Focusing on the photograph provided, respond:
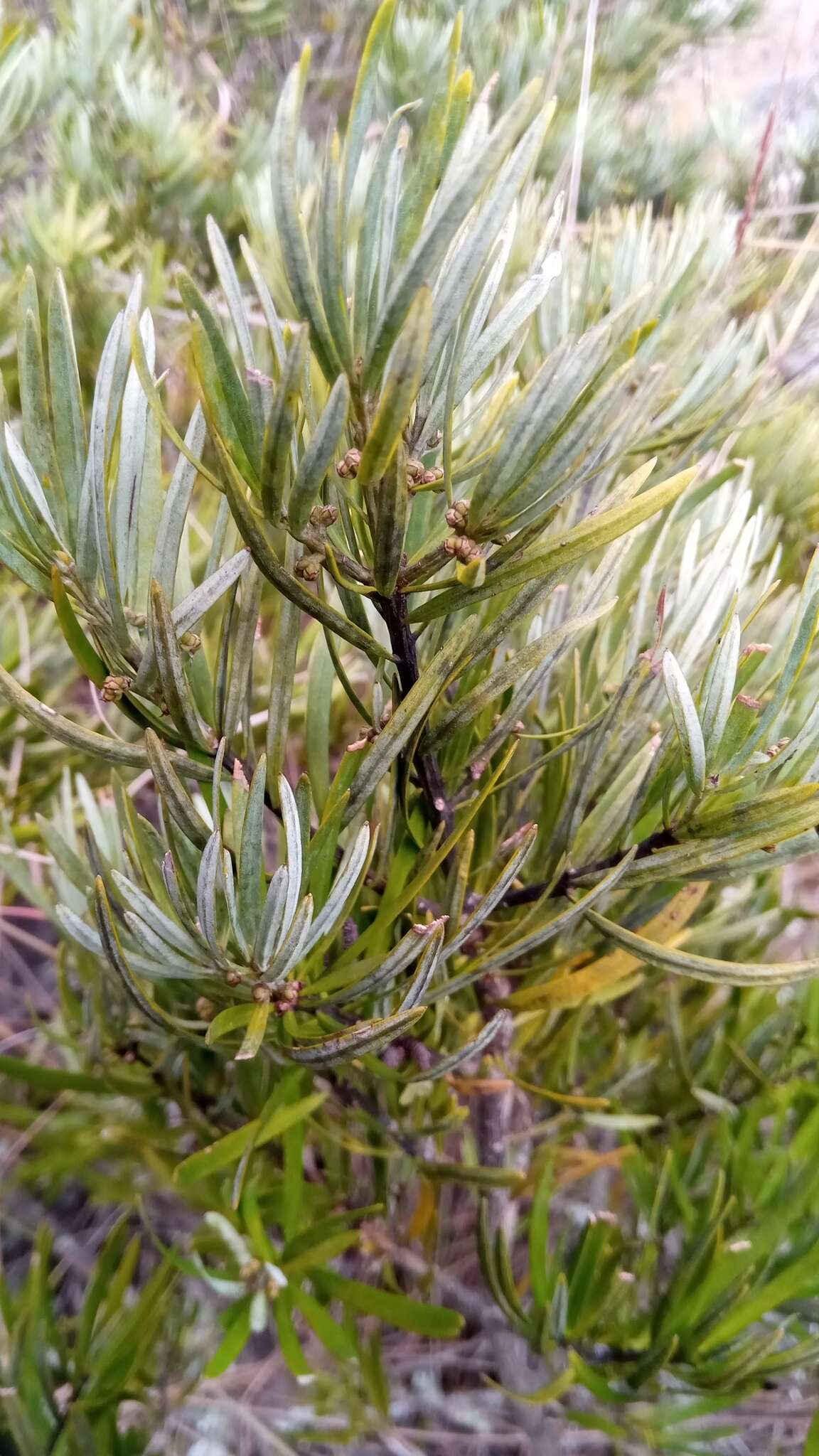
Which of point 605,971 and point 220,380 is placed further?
point 605,971

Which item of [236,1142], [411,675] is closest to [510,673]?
[411,675]

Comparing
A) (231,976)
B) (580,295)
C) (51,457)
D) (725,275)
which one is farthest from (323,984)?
(725,275)

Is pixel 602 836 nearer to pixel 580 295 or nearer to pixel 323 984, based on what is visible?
pixel 323 984

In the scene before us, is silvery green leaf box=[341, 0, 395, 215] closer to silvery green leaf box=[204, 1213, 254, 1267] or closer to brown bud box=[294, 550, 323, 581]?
brown bud box=[294, 550, 323, 581]

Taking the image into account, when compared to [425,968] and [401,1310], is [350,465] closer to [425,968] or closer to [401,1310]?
[425,968]

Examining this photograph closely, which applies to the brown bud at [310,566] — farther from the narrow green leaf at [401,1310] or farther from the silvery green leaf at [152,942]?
the narrow green leaf at [401,1310]

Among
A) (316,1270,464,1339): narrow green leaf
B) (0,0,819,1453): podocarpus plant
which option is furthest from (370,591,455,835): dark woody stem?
(316,1270,464,1339): narrow green leaf

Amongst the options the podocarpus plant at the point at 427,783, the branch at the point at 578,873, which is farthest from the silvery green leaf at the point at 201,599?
the branch at the point at 578,873
